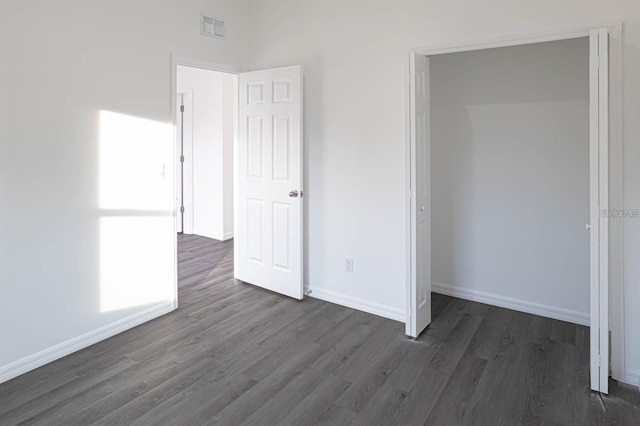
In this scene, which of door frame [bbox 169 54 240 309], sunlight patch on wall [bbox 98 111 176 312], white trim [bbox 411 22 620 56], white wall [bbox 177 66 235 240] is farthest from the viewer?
white wall [bbox 177 66 235 240]

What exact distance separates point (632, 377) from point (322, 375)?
185cm

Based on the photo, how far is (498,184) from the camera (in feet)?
12.3

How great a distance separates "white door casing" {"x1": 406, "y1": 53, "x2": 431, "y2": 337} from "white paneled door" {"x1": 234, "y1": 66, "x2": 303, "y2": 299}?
113 centimetres

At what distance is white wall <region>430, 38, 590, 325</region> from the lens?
133 inches

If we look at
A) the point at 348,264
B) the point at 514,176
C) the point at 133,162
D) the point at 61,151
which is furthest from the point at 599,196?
the point at 61,151

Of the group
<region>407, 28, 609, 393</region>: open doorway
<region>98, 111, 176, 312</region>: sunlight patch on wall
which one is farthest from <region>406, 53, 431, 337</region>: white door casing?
<region>98, 111, 176, 312</region>: sunlight patch on wall

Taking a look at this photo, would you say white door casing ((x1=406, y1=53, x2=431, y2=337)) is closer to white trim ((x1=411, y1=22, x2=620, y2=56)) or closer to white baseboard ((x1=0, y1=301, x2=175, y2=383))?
white trim ((x1=411, y1=22, x2=620, y2=56))

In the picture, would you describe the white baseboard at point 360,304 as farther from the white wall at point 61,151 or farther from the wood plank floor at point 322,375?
the white wall at point 61,151

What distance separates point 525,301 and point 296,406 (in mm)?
2350

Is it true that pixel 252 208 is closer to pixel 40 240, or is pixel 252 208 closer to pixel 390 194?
pixel 390 194

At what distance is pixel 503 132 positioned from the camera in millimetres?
3666

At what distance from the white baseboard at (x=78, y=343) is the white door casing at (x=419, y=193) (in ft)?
6.86

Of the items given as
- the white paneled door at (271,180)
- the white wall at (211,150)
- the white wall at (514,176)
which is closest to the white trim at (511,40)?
the white wall at (514,176)

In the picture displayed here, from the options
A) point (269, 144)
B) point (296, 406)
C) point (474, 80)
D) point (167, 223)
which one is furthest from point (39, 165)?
point (474, 80)
